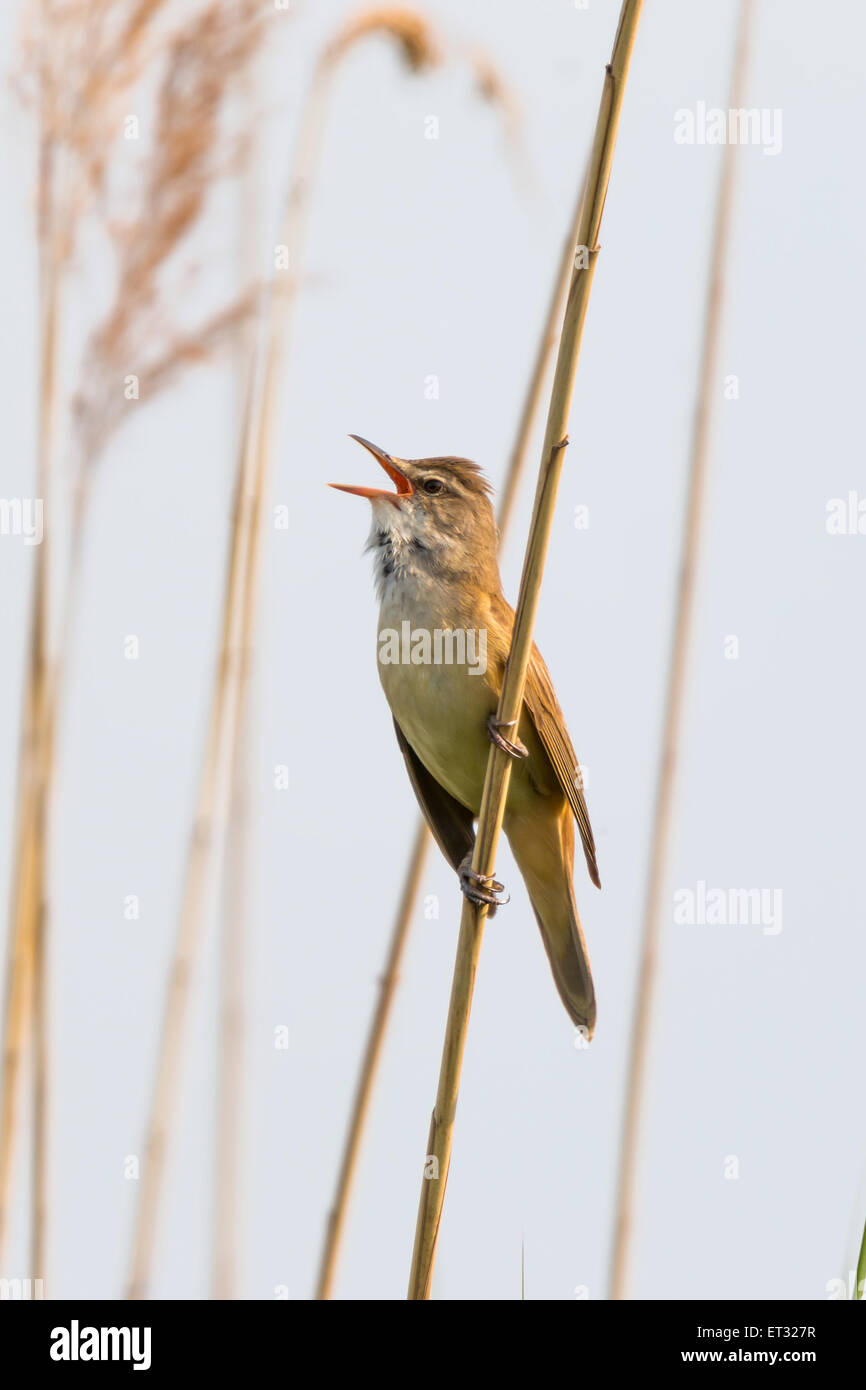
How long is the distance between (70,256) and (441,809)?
1653 millimetres

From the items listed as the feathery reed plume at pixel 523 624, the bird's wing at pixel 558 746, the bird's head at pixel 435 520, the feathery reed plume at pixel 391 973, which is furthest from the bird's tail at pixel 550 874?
the feathery reed plume at pixel 523 624

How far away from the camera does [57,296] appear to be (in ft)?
9.73

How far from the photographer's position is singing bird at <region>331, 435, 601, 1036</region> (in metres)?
3.50

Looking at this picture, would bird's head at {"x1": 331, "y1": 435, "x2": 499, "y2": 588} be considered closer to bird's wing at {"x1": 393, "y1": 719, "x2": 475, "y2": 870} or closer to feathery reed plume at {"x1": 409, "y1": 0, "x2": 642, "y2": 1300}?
bird's wing at {"x1": 393, "y1": 719, "x2": 475, "y2": 870}

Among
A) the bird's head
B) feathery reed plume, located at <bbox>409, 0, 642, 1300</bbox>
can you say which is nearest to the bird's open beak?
the bird's head

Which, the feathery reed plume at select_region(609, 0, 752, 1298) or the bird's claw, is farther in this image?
the feathery reed plume at select_region(609, 0, 752, 1298)

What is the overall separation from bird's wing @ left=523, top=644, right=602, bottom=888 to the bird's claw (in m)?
0.29

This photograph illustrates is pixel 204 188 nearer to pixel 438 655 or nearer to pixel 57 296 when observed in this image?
pixel 57 296

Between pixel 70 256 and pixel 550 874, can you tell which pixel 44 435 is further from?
pixel 550 874

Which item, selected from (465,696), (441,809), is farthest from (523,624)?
(441,809)

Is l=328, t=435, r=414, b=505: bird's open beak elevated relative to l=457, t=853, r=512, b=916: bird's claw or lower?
elevated

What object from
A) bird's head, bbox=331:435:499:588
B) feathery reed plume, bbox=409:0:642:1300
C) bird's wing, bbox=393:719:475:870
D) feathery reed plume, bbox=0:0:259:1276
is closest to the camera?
feathery reed plume, bbox=409:0:642:1300

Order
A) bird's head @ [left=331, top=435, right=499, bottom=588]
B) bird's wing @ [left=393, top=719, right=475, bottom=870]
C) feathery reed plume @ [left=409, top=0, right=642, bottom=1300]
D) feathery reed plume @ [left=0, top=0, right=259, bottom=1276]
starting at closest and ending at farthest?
feathery reed plume @ [left=409, top=0, right=642, bottom=1300]
feathery reed plume @ [left=0, top=0, right=259, bottom=1276]
bird's head @ [left=331, top=435, right=499, bottom=588]
bird's wing @ [left=393, top=719, right=475, bottom=870]
